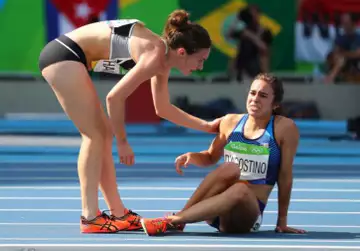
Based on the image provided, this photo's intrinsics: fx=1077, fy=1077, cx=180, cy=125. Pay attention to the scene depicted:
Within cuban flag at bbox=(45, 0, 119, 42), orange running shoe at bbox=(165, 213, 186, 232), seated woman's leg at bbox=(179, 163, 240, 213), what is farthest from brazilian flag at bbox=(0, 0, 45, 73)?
seated woman's leg at bbox=(179, 163, 240, 213)

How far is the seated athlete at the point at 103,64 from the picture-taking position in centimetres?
696

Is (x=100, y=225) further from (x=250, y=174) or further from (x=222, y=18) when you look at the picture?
(x=222, y=18)

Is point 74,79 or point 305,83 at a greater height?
point 74,79

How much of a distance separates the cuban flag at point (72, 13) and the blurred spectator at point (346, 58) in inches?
159

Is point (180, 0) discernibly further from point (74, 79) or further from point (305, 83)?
point (74, 79)

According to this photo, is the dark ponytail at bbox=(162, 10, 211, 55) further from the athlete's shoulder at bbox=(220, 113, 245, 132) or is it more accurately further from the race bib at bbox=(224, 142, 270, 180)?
the race bib at bbox=(224, 142, 270, 180)

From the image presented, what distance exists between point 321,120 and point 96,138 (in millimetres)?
12329

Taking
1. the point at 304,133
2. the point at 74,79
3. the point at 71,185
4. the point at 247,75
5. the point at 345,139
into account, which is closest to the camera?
the point at 74,79

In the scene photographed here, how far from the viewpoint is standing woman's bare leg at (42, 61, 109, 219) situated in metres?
7.05

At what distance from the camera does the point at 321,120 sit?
62.6ft

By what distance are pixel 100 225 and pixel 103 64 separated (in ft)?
3.52

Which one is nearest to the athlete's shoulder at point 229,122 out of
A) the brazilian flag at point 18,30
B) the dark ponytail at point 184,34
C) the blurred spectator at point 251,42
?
the dark ponytail at point 184,34

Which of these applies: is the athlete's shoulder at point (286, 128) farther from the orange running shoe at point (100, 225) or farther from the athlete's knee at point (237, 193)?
the orange running shoe at point (100, 225)

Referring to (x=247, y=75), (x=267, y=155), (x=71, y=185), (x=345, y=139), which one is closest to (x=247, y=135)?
(x=267, y=155)
